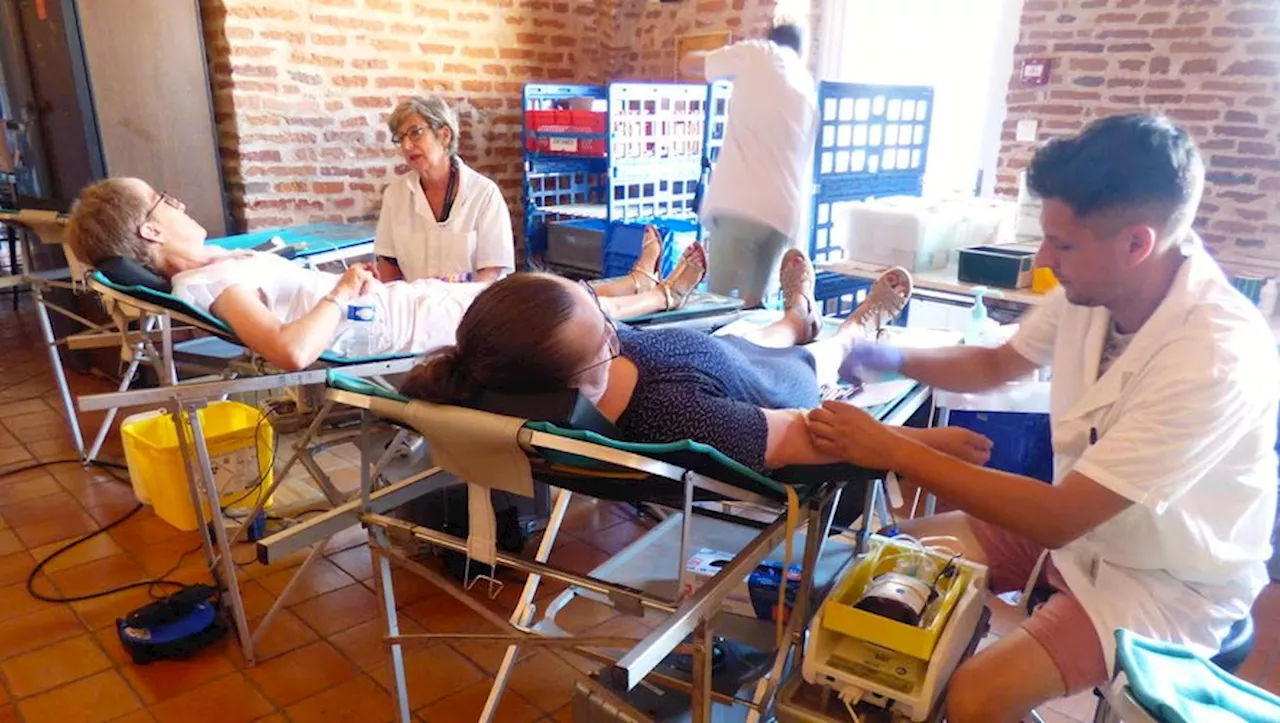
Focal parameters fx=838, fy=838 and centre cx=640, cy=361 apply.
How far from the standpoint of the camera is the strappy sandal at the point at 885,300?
234 cm

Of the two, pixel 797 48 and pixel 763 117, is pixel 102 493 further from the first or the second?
pixel 797 48

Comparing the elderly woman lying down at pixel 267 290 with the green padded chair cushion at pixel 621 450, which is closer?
the green padded chair cushion at pixel 621 450

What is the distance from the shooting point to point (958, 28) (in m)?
4.08

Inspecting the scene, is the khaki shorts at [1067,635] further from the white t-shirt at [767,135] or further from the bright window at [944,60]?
the bright window at [944,60]

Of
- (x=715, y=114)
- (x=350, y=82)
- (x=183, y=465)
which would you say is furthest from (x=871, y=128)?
(x=183, y=465)

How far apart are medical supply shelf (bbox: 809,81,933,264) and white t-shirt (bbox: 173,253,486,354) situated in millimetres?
1503

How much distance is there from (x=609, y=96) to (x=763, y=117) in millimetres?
973

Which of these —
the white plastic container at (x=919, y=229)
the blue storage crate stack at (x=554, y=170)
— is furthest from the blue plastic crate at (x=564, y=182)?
the white plastic container at (x=919, y=229)

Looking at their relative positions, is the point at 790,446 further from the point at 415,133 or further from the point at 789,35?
the point at 789,35

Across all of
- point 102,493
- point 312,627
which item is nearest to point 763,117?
point 312,627

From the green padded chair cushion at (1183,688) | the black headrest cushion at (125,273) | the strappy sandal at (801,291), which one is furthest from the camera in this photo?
the strappy sandal at (801,291)

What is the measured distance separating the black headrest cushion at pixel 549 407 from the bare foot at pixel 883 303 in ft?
3.89

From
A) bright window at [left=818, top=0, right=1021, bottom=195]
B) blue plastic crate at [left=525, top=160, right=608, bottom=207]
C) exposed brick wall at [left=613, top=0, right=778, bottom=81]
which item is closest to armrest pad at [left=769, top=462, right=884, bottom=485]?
bright window at [left=818, top=0, right=1021, bottom=195]

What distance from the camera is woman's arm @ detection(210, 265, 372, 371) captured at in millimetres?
1963
